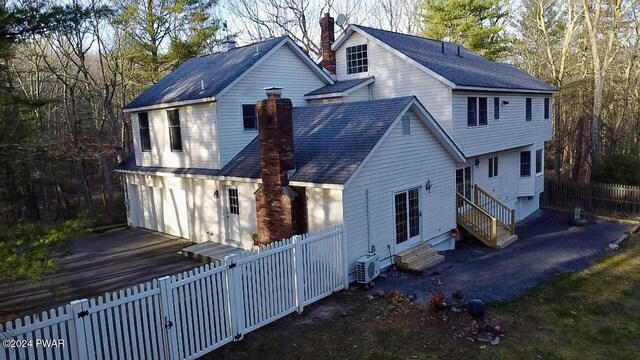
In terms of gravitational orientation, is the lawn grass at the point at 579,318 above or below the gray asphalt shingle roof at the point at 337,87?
below

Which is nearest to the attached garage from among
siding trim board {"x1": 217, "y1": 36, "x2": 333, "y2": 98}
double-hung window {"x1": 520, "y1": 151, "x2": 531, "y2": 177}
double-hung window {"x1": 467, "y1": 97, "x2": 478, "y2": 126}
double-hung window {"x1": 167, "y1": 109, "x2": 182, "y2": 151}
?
double-hung window {"x1": 167, "y1": 109, "x2": 182, "y2": 151}

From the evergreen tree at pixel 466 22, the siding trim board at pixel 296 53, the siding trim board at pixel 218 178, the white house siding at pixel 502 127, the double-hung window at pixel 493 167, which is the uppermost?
the evergreen tree at pixel 466 22

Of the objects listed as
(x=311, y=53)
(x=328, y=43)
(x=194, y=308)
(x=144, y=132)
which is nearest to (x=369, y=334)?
(x=194, y=308)

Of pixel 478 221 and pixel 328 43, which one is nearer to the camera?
pixel 478 221

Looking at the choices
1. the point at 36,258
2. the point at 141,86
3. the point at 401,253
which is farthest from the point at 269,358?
the point at 141,86

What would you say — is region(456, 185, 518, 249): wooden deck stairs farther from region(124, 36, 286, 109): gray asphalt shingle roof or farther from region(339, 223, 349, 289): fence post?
region(124, 36, 286, 109): gray asphalt shingle roof

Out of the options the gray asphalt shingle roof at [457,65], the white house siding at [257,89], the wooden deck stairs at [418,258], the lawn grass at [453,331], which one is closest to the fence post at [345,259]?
the lawn grass at [453,331]

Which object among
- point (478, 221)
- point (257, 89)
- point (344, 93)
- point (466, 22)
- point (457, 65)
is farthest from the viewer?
A: point (466, 22)

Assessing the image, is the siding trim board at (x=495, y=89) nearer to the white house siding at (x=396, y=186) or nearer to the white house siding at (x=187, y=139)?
the white house siding at (x=396, y=186)

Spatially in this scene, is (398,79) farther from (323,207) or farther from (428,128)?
(323,207)
